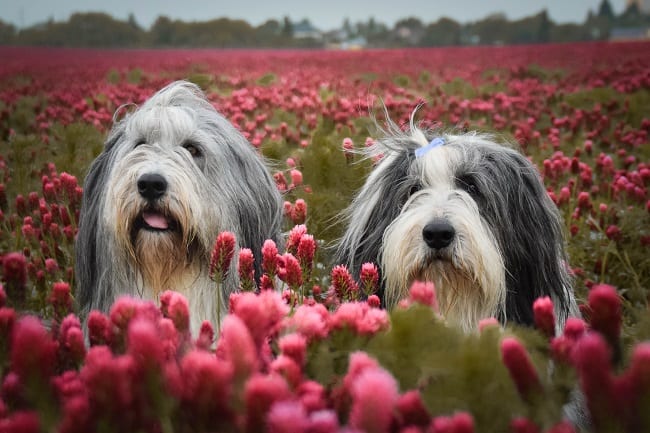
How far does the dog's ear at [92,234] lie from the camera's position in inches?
131

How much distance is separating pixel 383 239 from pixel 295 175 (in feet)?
5.18

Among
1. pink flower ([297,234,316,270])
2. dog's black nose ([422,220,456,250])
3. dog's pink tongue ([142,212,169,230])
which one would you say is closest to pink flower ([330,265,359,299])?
pink flower ([297,234,316,270])

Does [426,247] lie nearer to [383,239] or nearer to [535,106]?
[383,239]

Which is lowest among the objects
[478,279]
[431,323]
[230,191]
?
[478,279]

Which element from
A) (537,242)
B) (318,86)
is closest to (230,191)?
(537,242)

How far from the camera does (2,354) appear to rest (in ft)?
4.53

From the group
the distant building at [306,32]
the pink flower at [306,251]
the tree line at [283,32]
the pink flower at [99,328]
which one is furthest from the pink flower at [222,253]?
the distant building at [306,32]

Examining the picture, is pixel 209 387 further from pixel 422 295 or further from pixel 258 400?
pixel 422 295

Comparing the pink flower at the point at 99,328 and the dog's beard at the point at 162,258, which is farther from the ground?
the pink flower at the point at 99,328

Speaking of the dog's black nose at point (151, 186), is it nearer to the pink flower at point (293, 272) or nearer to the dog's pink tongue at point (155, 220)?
the dog's pink tongue at point (155, 220)

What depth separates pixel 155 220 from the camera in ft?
10.2

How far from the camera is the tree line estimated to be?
7.05m

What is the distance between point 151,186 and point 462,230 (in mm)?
1336

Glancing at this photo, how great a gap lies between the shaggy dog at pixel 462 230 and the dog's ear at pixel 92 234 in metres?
1.18
